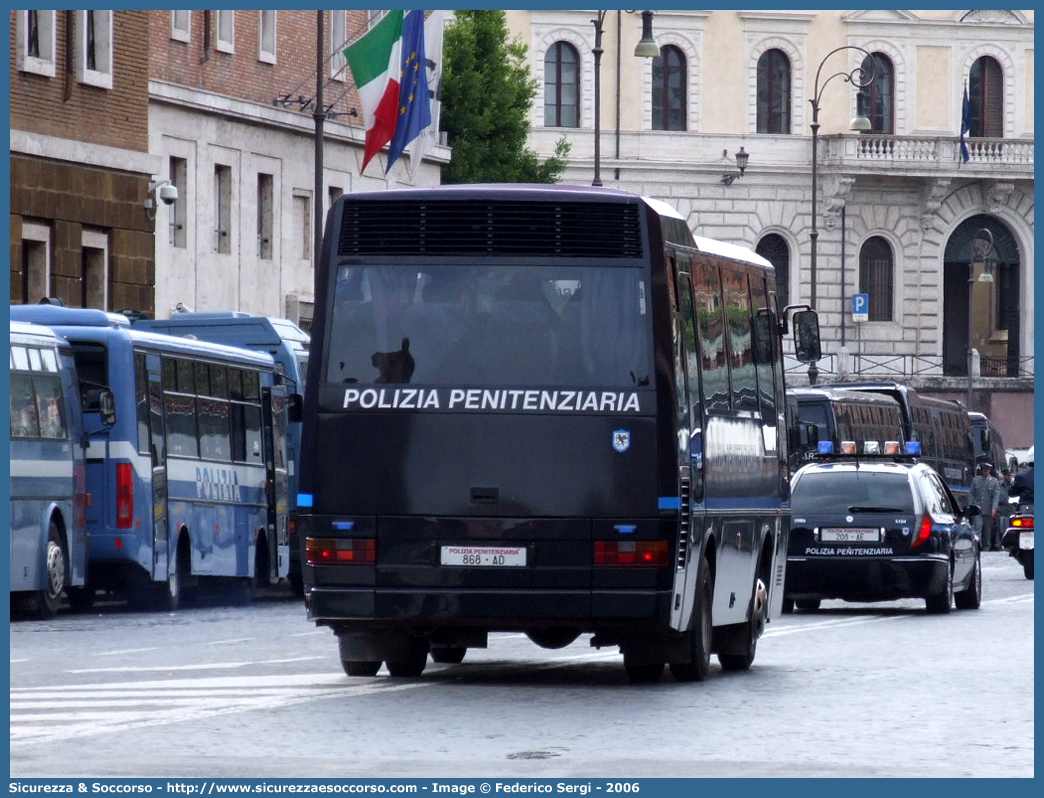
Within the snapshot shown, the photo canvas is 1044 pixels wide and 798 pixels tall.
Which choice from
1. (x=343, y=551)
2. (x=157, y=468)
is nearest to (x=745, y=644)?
(x=343, y=551)

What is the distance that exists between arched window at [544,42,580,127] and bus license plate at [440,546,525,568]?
64.1 m

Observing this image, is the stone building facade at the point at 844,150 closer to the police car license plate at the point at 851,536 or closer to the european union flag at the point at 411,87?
the european union flag at the point at 411,87

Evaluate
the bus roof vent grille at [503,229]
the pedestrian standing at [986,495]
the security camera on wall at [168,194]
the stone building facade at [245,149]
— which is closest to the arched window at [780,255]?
the pedestrian standing at [986,495]

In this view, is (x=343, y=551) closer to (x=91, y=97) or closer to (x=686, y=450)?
(x=686, y=450)

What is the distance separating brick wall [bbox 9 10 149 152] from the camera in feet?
132

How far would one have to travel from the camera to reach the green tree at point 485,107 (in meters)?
66.2

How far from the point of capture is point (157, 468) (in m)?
28.9

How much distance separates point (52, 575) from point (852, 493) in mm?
7912

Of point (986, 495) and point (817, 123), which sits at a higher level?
point (817, 123)

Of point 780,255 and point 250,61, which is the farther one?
point 780,255

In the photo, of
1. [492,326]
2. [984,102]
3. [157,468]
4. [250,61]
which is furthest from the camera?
[984,102]

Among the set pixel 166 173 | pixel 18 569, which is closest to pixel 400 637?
pixel 18 569

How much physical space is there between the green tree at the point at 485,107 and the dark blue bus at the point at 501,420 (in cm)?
4899
